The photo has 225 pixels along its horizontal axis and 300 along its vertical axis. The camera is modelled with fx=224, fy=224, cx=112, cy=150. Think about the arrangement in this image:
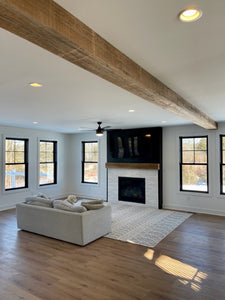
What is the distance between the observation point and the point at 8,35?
173cm

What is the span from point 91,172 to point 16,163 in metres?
2.90

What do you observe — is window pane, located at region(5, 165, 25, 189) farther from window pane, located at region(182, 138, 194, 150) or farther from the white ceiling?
window pane, located at region(182, 138, 194, 150)

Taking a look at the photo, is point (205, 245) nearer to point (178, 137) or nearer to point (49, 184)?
point (178, 137)

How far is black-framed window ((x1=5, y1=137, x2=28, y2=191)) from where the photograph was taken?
740cm

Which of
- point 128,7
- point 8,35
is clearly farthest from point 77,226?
point 128,7

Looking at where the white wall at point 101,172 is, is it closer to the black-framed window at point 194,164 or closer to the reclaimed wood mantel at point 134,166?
the black-framed window at point 194,164

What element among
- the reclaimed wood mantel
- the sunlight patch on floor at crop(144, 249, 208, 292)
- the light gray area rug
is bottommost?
the light gray area rug

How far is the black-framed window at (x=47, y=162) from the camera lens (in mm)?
8531

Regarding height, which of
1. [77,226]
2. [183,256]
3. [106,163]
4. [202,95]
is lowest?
[183,256]

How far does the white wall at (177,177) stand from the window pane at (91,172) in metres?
2.86

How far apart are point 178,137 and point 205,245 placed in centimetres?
375

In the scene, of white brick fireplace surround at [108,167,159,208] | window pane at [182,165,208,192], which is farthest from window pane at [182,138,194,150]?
white brick fireplace surround at [108,167,159,208]

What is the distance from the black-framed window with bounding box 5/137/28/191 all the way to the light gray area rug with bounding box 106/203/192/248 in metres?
3.38

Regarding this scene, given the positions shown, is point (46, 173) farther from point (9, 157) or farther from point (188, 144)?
point (188, 144)
